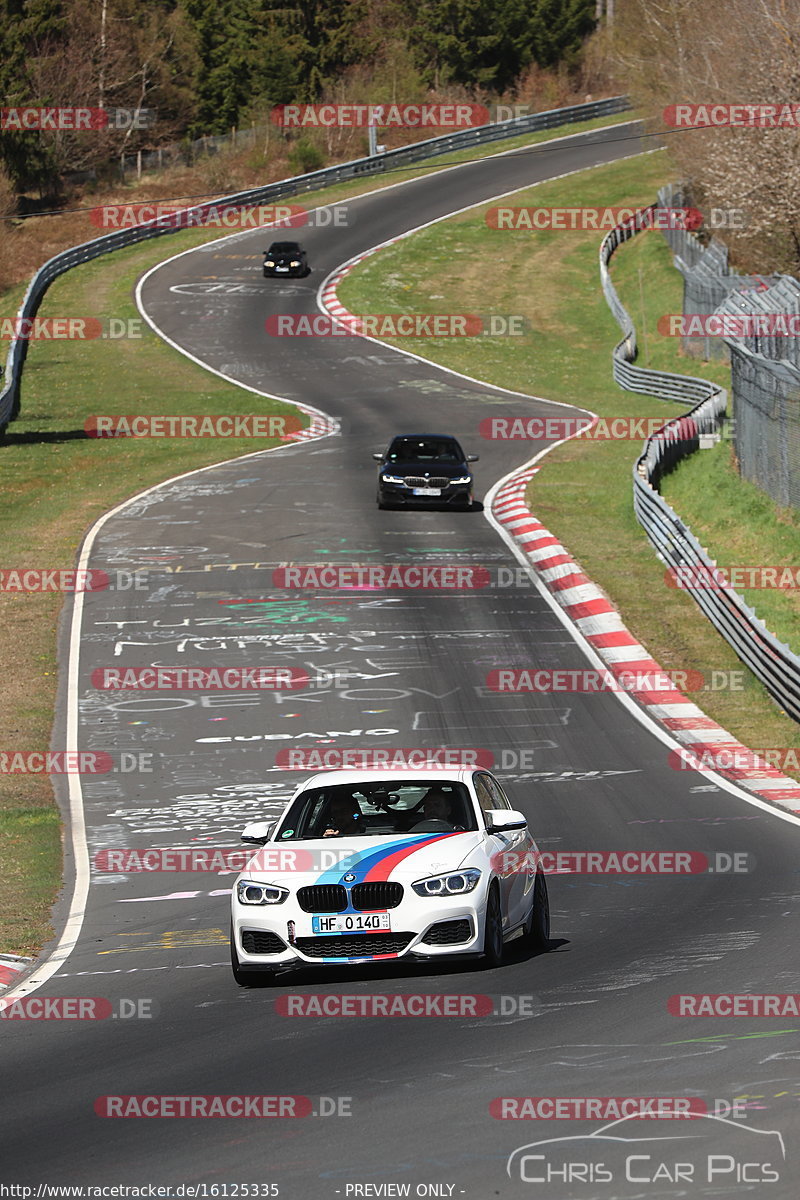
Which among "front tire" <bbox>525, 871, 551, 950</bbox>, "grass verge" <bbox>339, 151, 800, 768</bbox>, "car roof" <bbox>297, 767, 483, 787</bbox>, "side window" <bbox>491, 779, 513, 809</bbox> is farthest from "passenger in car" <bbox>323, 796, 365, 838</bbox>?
"grass verge" <bbox>339, 151, 800, 768</bbox>

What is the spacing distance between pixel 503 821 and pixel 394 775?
0.99m

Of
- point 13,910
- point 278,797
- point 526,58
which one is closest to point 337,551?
point 278,797

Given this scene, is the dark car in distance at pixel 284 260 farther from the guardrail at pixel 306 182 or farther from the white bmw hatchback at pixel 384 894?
the white bmw hatchback at pixel 384 894

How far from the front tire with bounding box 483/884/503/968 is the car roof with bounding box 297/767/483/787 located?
3.97 ft

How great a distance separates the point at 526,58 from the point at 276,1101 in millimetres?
106120

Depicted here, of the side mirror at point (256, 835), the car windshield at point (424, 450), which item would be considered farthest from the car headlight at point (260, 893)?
the car windshield at point (424, 450)

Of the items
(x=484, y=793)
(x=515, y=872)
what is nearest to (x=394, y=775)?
(x=484, y=793)

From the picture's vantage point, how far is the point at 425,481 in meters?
35.0

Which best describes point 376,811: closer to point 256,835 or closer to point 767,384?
point 256,835

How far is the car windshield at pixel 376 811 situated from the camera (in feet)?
37.5

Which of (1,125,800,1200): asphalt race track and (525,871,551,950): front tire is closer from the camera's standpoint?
(1,125,800,1200): asphalt race track

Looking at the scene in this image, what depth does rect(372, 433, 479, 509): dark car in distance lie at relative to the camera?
35000 millimetres

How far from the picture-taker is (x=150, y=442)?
44.9 m

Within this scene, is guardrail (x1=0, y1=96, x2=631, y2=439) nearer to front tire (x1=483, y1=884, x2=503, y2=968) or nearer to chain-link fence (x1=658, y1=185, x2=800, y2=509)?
chain-link fence (x1=658, y1=185, x2=800, y2=509)
